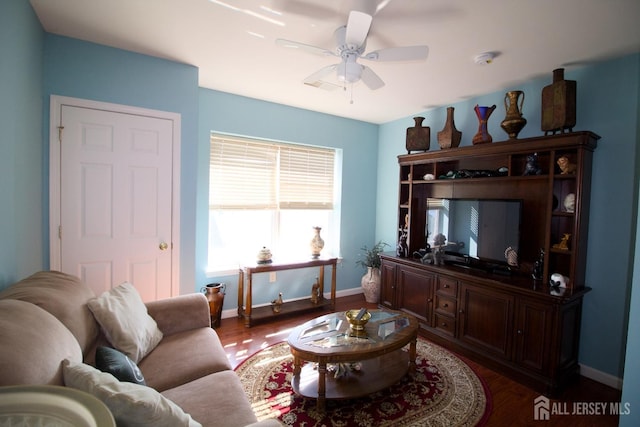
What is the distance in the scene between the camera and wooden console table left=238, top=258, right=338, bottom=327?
3.32m

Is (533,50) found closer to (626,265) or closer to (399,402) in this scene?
(626,265)

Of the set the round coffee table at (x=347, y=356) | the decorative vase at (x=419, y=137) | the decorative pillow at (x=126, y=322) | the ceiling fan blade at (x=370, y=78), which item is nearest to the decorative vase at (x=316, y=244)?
the round coffee table at (x=347, y=356)

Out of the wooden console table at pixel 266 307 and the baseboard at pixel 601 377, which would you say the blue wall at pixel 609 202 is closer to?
the baseboard at pixel 601 377

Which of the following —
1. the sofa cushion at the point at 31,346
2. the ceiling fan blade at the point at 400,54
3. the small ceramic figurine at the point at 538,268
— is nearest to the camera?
the sofa cushion at the point at 31,346

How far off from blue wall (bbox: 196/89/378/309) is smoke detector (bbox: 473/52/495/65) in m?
2.10

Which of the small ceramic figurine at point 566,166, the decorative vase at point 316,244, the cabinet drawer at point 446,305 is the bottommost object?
the cabinet drawer at point 446,305

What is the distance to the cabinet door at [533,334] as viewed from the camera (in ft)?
7.42

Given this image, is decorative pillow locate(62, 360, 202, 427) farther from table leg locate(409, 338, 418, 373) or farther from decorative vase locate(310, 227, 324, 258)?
decorative vase locate(310, 227, 324, 258)

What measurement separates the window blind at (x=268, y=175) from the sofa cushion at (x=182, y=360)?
1.78 metres

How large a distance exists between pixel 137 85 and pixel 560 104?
11.4 feet

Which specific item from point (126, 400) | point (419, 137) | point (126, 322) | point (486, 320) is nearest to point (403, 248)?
point (486, 320)

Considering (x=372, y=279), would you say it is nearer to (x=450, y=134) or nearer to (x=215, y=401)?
(x=450, y=134)

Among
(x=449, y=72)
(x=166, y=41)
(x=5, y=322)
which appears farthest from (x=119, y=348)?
(x=449, y=72)

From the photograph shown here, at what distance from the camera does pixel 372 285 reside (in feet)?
13.5
